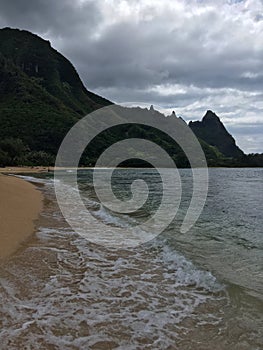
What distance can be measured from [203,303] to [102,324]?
5.69 ft

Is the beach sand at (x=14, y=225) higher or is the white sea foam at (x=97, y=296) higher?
the beach sand at (x=14, y=225)

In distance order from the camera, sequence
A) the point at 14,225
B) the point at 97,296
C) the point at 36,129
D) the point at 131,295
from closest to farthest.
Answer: the point at 97,296 < the point at 131,295 < the point at 14,225 < the point at 36,129

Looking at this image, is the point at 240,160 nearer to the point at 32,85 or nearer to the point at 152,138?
the point at 152,138

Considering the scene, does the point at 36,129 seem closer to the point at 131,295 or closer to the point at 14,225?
the point at 14,225

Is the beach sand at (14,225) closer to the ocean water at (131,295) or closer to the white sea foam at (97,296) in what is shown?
the ocean water at (131,295)

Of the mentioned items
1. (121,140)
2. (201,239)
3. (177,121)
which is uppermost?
(177,121)

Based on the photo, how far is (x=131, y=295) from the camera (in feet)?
16.6

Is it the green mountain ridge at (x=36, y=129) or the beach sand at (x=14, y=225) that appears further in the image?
the green mountain ridge at (x=36, y=129)

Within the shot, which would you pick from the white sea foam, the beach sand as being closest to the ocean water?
the white sea foam

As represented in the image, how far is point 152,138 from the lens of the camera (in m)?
162

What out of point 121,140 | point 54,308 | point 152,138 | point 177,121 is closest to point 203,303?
point 54,308

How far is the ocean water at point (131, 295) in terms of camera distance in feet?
12.2

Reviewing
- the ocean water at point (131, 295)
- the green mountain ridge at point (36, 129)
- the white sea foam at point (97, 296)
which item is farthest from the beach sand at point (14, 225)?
the green mountain ridge at point (36, 129)

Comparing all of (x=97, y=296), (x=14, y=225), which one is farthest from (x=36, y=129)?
(x=97, y=296)
